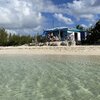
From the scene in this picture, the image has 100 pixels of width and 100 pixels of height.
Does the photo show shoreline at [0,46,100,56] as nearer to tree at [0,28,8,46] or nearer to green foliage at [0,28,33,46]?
green foliage at [0,28,33,46]

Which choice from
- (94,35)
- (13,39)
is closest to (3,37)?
(13,39)

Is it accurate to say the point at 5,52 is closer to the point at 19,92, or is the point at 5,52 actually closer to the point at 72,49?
the point at 72,49

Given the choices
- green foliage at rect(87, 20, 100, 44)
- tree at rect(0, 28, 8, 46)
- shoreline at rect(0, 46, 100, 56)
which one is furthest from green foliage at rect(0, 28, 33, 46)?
green foliage at rect(87, 20, 100, 44)

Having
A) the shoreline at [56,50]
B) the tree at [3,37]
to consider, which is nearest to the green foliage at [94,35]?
the shoreline at [56,50]

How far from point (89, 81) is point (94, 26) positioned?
33.8m

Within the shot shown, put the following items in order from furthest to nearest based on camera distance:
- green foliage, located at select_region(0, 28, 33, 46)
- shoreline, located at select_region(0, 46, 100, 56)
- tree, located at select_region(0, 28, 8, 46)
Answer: tree, located at select_region(0, 28, 8, 46) < green foliage, located at select_region(0, 28, 33, 46) < shoreline, located at select_region(0, 46, 100, 56)

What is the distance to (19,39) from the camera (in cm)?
4759

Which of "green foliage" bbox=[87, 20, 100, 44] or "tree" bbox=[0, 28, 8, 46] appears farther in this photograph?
"tree" bbox=[0, 28, 8, 46]

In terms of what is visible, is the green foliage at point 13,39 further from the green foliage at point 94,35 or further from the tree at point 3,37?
the green foliage at point 94,35

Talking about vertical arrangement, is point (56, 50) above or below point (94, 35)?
below

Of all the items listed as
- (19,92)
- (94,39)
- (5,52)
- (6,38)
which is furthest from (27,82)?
(6,38)

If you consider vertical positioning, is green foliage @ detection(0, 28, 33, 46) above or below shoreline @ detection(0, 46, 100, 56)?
above

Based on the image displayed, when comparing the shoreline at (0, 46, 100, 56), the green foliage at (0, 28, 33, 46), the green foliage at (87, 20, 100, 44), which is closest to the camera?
the shoreline at (0, 46, 100, 56)

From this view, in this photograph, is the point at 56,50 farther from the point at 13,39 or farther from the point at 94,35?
the point at 13,39
